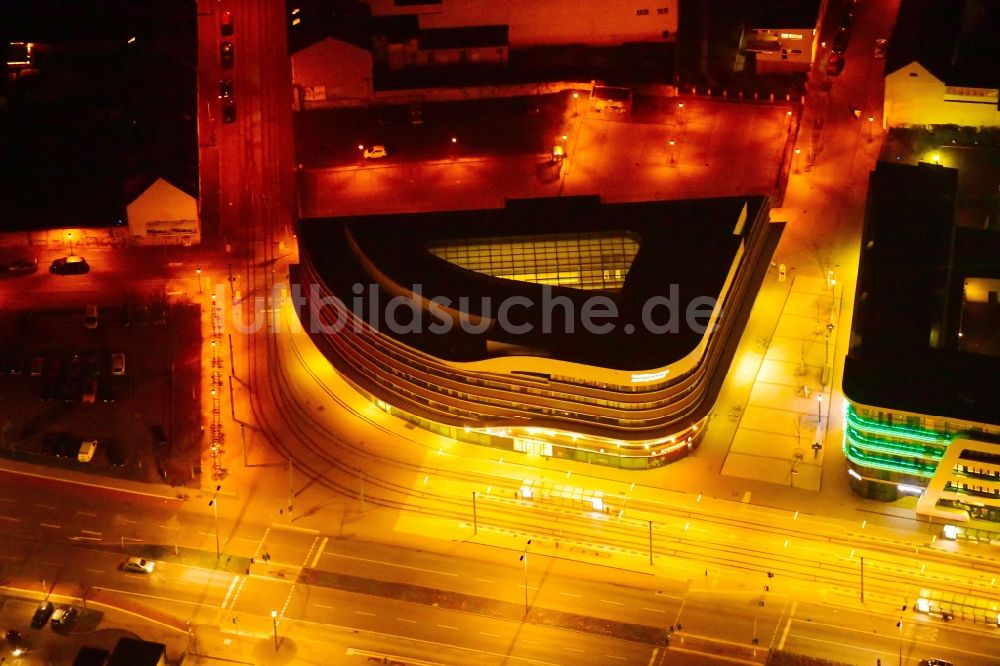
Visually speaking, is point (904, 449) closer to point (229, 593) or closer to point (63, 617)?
point (229, 593)

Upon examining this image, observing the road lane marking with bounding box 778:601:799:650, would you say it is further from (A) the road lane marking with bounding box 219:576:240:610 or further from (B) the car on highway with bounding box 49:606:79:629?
(B) the car on highway with bounding box 49:606:79:629

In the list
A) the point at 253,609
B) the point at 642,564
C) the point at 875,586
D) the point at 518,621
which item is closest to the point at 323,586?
the point at 253,609

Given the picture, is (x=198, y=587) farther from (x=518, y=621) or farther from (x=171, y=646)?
(x=518, y=621)

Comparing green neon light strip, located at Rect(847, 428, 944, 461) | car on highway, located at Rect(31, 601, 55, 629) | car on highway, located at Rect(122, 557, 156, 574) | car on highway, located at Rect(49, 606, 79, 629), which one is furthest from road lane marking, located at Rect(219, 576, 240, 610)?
green neon light strip, located at Rect(847, 428, 944, 461)

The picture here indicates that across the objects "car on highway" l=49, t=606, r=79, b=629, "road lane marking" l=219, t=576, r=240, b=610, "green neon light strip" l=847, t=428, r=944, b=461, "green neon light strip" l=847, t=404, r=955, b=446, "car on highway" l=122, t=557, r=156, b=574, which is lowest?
"car on highway" l=49, t=606, r=79, b=629

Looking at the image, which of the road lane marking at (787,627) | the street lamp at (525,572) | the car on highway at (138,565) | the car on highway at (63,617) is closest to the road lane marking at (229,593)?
the car on highway at (138,565)

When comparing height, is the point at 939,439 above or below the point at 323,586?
above

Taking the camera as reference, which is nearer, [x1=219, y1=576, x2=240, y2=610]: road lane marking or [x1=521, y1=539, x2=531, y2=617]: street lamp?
[x1=521, y1=539, x2=531, y2=617]: street lamp

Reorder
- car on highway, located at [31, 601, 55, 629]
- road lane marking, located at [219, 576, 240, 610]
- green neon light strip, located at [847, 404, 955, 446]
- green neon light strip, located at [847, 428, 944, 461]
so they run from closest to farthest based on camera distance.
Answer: car on highway, located at [31, 601, 55, 629] < road lane marking, located at [219, 576, 240, 610] < green neon light strip, located at [847, 404, 955, 446] < green neon light strip, located at [847, 428, 944, 461]
